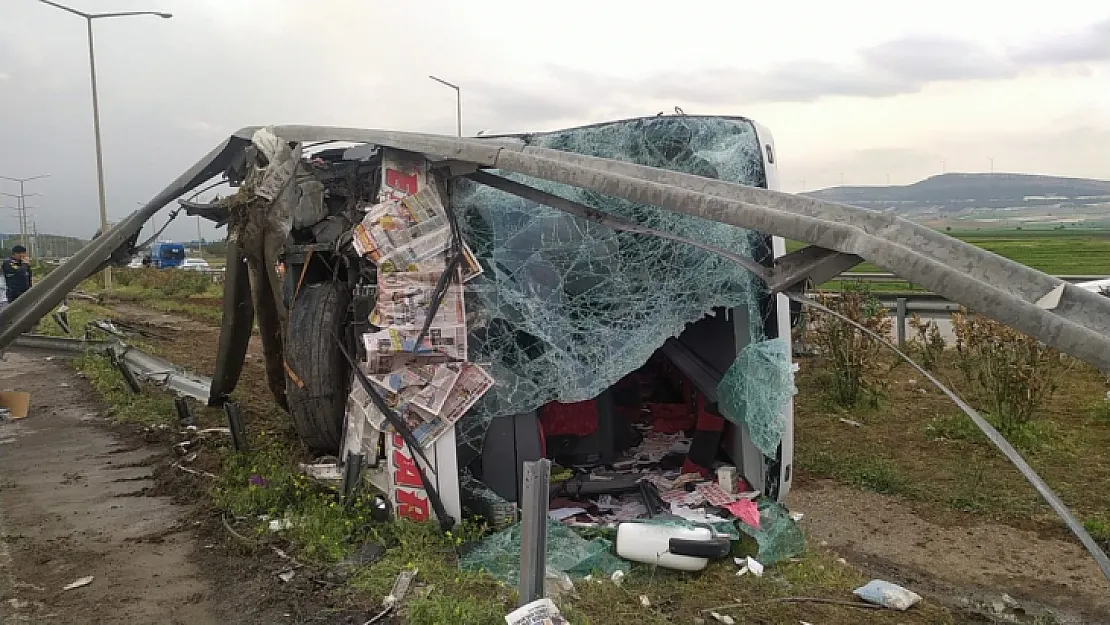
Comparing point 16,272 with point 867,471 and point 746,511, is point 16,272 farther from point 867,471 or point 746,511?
point 867,471

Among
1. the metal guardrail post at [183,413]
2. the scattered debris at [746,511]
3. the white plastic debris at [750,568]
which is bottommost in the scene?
the white plastic debris at [750,568]

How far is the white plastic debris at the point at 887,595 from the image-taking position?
4.06m

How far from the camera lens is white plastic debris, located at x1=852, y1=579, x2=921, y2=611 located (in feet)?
13.3

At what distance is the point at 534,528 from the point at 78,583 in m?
2.77

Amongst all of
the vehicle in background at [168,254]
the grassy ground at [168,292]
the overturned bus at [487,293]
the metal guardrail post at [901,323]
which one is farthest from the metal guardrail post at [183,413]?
the vehicle in background at [168,254]

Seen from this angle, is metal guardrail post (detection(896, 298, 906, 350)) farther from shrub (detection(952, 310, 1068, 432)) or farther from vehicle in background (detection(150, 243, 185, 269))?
vehicle in background (detection(150, 243, 185, 269))

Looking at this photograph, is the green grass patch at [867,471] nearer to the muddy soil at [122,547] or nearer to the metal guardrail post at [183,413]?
the muddy soil at [122,547]

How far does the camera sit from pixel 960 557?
487cm

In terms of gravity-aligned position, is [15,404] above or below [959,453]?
above

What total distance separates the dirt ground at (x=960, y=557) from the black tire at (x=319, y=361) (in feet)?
10.2

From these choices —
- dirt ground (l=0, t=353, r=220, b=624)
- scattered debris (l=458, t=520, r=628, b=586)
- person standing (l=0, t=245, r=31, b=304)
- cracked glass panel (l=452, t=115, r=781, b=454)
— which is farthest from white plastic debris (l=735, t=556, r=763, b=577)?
person standing (l=0, t=245, r=31, b=304)

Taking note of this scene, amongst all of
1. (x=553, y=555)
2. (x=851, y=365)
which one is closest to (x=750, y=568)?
(x=553, y=555)

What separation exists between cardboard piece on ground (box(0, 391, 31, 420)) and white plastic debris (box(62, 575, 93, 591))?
4.67 meters

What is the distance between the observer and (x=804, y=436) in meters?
7.43
